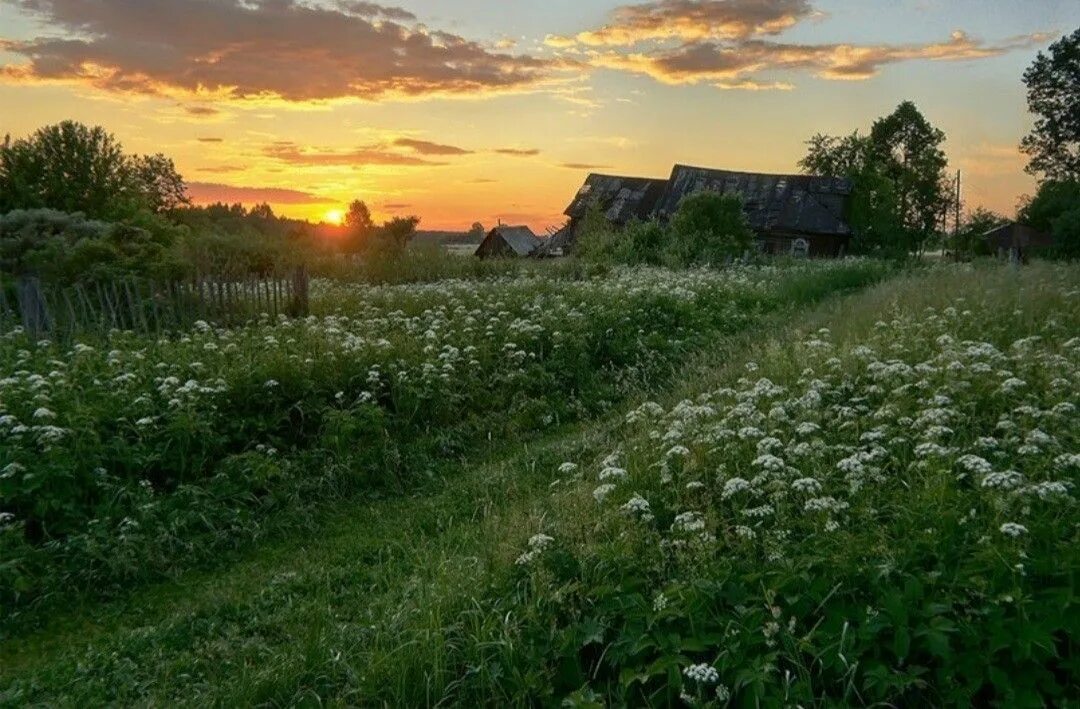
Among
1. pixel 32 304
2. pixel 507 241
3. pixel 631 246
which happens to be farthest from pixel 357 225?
pixel 32 304

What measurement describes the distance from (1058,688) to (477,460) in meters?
6.27

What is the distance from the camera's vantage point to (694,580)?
4.12 meters

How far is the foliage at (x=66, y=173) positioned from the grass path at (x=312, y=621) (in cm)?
3907

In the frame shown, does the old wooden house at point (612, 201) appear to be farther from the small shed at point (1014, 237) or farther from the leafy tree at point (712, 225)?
the small shed at point (1014, 237)

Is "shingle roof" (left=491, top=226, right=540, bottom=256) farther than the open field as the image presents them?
Yes

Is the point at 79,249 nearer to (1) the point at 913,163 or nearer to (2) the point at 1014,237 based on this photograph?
(2) the point at 1014,237

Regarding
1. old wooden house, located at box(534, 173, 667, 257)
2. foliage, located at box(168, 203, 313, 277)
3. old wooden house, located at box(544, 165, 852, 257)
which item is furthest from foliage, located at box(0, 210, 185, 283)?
old wooden house, located at box(534, 173, 667, 257)

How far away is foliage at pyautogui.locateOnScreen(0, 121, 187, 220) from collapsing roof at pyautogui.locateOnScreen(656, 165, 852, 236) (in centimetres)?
2901

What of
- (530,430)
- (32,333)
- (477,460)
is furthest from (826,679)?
(32,333)

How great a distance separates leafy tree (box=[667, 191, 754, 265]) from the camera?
31.7 m

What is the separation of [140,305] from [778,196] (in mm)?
41249

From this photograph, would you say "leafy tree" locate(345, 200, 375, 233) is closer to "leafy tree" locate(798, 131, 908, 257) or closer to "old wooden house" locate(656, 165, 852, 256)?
"old wooden house" locate(656, 165, 852, 256)

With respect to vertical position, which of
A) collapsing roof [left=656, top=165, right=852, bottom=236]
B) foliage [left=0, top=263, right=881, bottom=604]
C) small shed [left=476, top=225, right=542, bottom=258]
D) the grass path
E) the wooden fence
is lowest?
the grass path

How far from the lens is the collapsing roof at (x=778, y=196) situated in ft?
150
